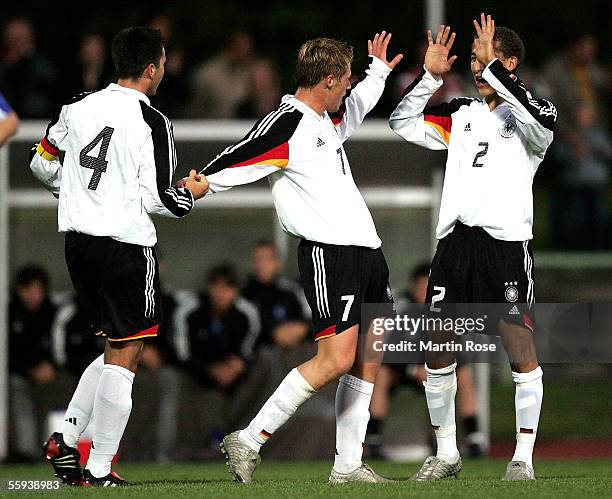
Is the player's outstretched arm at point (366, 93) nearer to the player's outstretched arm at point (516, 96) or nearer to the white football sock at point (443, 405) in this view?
the player's outstretched arm at point (516, 96)

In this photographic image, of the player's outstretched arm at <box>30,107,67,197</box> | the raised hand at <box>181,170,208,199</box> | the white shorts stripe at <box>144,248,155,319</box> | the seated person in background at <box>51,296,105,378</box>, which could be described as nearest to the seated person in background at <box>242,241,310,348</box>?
the seated person in background at <box>51,296,105,378</box>

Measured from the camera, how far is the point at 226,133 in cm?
1213

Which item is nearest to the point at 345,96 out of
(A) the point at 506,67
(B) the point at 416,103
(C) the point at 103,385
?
(B) the point at 416,103

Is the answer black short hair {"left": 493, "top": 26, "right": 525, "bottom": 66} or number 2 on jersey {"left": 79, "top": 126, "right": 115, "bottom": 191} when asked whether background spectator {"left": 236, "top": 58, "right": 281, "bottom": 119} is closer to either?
black short hair {"left": 493, "top": 26, "right": 525, "bottom": 66}

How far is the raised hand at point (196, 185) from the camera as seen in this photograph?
7309 mm

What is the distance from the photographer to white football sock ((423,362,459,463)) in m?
7.59

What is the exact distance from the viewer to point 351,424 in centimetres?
743

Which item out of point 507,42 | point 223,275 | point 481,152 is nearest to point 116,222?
point 481,152

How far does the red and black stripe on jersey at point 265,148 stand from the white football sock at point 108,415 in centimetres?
117

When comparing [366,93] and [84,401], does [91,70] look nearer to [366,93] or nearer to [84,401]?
[366,93]

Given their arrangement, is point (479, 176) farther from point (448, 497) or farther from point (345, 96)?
point (448, 497)

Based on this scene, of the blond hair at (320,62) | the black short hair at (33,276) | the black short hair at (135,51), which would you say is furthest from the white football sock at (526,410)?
the black short hair at (33,276)

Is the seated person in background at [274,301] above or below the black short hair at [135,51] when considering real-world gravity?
below

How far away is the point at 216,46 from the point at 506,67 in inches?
707
